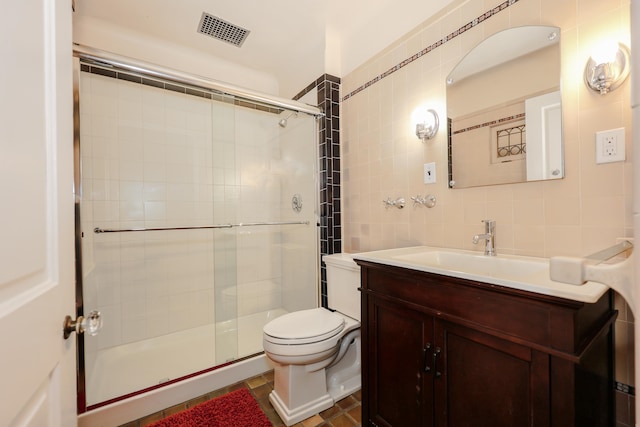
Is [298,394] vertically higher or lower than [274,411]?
higher

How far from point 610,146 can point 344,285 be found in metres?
1.36

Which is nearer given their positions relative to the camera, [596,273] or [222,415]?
[596,273]

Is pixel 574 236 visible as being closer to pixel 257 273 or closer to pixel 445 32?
pixel 445 32

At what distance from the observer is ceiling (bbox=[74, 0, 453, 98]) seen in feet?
5.90

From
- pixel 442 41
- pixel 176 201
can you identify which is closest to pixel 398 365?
pixel 442 41

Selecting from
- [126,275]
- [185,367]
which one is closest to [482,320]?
[185,367]

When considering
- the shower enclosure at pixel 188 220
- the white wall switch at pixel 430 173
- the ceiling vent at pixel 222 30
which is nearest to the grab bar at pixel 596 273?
the white wall switch at pixel 430 173

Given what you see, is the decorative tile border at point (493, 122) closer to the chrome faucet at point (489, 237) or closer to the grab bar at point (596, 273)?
the chrome faucet at point (489, 237)

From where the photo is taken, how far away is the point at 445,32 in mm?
1479

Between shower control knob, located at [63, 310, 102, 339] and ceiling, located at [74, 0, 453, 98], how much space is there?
199 centimetres

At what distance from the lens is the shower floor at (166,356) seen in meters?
1.59

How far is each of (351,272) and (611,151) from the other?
1244 mm

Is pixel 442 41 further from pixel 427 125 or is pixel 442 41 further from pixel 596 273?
pixel 596 273

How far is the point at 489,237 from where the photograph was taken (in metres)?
1.26
